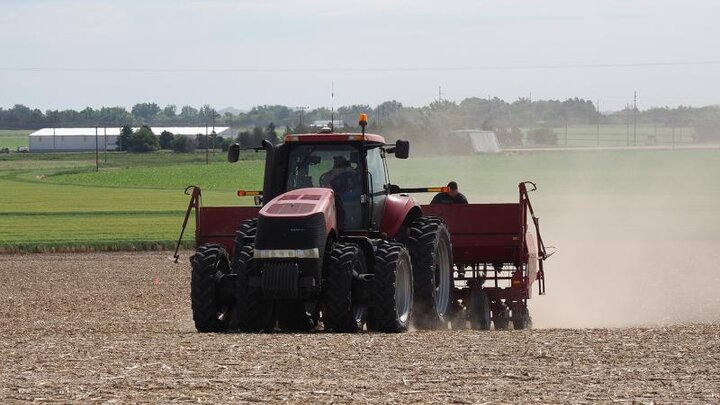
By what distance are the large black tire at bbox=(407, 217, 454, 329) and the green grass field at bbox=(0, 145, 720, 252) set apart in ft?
67.8

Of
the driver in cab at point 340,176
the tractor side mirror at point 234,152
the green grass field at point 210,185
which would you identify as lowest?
the green grass field at point 210,185

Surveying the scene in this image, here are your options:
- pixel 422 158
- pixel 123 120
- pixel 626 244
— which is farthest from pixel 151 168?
pixel 123 120

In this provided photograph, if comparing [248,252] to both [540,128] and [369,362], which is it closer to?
[369,362]

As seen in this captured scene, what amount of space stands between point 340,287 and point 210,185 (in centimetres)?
5908

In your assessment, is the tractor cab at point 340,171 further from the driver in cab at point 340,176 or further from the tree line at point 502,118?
the tree line at point 502,118

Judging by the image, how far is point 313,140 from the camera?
15148 mm

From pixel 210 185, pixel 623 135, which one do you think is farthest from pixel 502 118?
pixel 623 135

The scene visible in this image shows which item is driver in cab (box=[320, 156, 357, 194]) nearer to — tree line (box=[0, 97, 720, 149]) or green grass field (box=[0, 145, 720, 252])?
tree line (box=[0, 97, 720, 149])

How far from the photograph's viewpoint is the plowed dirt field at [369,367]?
9.58 metres

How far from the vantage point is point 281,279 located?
13.5 metres

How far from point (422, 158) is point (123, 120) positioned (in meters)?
144

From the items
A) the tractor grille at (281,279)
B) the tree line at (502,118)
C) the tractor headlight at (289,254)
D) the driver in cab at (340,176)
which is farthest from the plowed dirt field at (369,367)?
the tree line at (502,118)

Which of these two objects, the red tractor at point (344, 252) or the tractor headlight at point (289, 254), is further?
the red tractor at point (344, 252)

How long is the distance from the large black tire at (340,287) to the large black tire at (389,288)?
252mm
